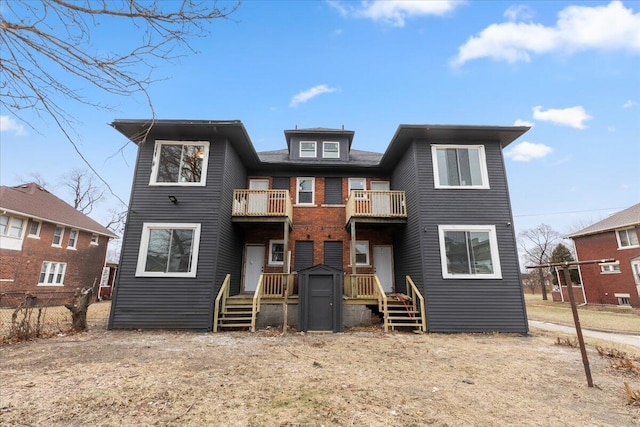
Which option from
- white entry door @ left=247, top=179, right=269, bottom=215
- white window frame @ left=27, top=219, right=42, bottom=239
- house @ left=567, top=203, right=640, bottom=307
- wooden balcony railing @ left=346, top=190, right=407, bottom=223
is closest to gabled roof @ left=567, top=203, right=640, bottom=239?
house @ left=567, top=203, right=640, bottom=307

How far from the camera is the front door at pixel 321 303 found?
350 inches

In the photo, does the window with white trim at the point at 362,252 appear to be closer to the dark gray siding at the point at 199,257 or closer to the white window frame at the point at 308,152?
the white window frame at the point at 308,152

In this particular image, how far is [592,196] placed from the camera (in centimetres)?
3991

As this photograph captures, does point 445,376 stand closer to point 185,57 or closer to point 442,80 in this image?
point 185,57

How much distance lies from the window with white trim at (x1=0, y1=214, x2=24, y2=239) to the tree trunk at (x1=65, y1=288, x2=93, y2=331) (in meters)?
11.1

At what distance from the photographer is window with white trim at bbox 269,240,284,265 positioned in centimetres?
1222

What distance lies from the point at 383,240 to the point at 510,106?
7.27 m

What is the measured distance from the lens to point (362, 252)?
41.0ft

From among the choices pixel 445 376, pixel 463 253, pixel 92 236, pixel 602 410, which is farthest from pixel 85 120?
pixel 92 236

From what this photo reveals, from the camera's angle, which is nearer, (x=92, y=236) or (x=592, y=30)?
(x=592, y=30)

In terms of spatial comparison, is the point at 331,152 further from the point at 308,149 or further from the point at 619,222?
the point at 619,222

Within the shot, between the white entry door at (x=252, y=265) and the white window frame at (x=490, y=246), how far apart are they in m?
7.58

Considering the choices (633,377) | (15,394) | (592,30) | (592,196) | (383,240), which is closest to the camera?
(15,394)

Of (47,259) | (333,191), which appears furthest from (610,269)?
(47,259)
